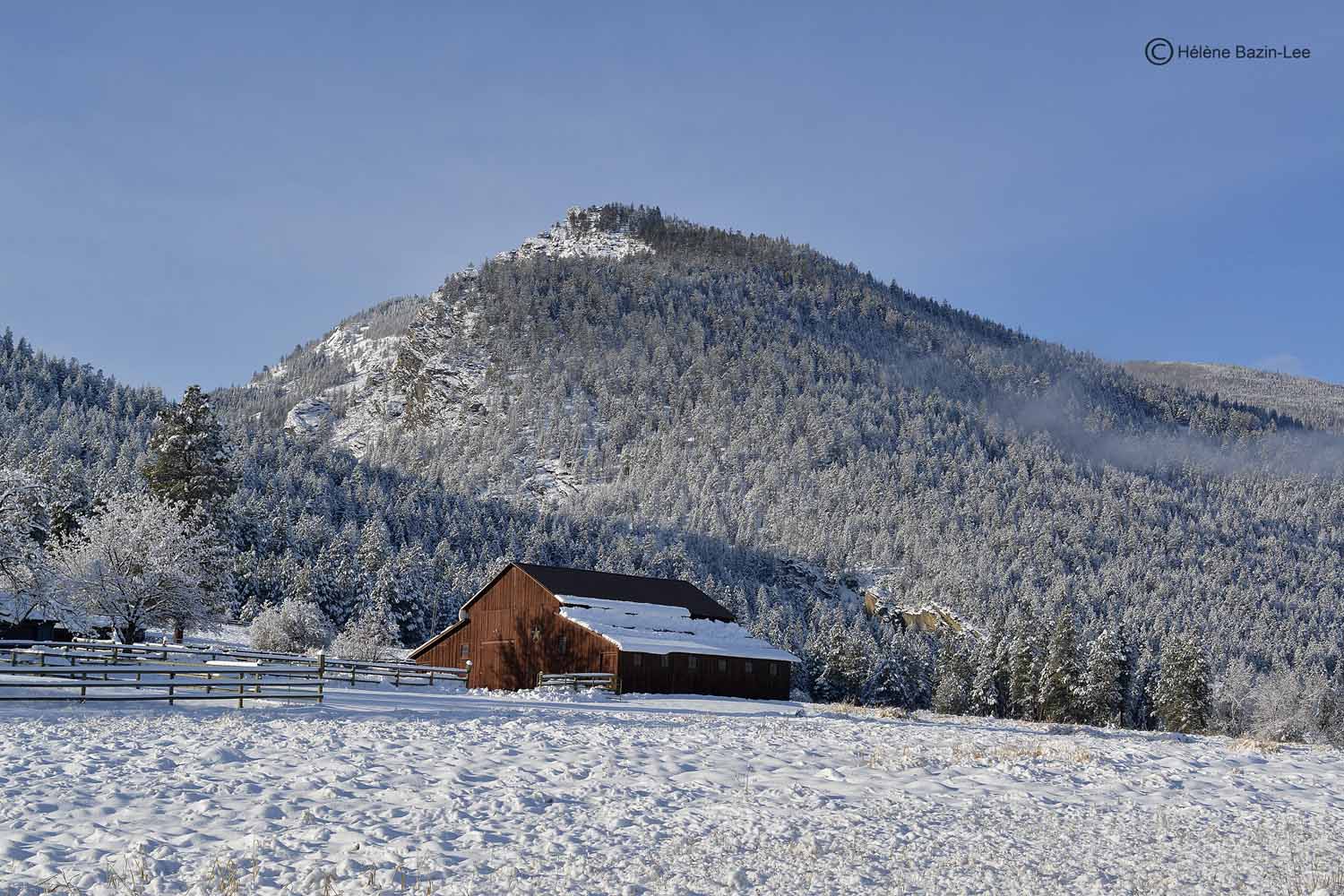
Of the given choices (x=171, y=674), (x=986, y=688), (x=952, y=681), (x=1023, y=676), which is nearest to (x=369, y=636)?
(x=171, y=674)

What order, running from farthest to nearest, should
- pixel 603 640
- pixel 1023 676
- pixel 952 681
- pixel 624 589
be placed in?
1. pixel 952 681
2. pixel 1023 676
3. pixel 624 589
4. pixel 603 640

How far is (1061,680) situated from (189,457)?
63.8 meters

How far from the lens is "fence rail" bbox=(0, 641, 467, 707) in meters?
27.0

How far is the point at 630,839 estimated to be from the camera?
14.0 m

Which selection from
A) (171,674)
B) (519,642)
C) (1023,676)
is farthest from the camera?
(1023,676)

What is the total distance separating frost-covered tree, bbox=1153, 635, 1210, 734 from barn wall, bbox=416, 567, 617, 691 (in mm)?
49315

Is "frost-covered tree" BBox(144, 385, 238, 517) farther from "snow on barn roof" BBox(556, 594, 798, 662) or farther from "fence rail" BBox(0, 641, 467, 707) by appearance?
"snow on barn roof" BBox(556, 594, 798, 662)

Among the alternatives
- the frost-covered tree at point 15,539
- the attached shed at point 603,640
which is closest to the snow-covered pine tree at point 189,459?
the frost-covered tree at point 15,539

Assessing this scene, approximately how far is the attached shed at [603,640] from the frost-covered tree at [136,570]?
14.4 metres

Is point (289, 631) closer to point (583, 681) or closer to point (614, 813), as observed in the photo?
point (583, 681)

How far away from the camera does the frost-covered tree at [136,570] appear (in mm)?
45781

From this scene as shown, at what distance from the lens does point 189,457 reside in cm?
5756

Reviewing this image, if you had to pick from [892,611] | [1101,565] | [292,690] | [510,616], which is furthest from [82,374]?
[1101,565]

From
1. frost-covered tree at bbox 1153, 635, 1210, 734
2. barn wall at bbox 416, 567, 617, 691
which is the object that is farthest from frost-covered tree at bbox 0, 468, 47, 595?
frost-covered tree at bbox 1153, 635, 1210, 734
